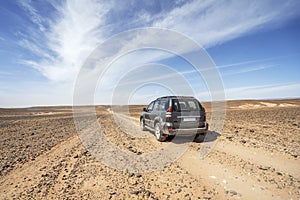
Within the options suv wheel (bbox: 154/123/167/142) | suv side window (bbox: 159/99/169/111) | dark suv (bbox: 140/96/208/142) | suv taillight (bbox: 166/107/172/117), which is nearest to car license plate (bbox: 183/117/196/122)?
A: dark suv (bbox: 140/96/208/142)

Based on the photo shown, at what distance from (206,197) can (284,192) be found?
147 centimetres

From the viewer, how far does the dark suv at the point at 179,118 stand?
698 centimetres

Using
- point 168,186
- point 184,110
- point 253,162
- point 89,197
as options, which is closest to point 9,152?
point 89,197

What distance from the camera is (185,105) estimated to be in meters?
7.45

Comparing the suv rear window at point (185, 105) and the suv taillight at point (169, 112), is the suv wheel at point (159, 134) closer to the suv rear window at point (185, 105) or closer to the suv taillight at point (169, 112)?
the suv taillight at point (169, 112)

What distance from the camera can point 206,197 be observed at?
3.28m

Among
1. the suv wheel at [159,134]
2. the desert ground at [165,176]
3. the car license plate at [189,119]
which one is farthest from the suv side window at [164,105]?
the desert ground at [165,176]

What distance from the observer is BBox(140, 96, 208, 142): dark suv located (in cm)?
698

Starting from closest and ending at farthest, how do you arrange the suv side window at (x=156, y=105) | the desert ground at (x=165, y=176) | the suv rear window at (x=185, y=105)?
the desert ground at (x=165, y=176)
the suv rear window at (x=185, y=105)
the suv side window at (x=156, y=105)

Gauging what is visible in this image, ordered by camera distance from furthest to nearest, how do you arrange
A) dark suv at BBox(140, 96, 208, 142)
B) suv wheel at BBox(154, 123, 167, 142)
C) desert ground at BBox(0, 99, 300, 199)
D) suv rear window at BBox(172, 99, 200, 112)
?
suv wheel at BBox(154, 123, 167, 142) < suv rear window at BBox(172, 99, 200, 112) < dark suv at BBox(140, 96, 208, 142) < desert ground at BBox(0, 99, 300, 199)

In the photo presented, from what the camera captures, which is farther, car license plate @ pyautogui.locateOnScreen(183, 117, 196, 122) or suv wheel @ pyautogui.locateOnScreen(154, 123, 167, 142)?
suv wheel @ pyautogui.locateOnScreen(154, 123, 167, 142)

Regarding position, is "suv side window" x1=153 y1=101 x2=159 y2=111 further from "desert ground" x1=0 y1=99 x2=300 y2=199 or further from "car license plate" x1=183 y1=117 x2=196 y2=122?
"desert ground" x1=0 y1=99 x2=300 y2=199

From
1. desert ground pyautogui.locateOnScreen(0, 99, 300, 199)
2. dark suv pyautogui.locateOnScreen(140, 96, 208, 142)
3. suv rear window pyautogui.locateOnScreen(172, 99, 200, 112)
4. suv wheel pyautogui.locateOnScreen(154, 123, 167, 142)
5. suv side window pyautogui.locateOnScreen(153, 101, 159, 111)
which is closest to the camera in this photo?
desert ground pyautogui.locateOnScreen(0, 99, 300, 199)

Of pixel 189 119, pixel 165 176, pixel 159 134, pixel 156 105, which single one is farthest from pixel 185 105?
pixel 165 176
